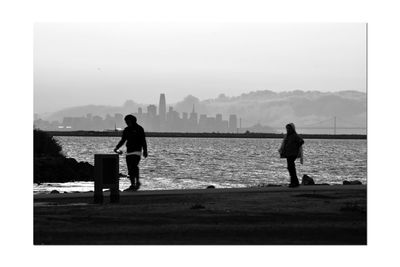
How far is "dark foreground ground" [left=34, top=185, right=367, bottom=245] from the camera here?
37.8 ft

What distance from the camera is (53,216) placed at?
45.2ft

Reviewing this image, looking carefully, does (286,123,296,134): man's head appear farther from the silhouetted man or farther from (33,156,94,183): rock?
(33,156,94,183): rock

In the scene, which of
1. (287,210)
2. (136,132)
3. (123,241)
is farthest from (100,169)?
(123,241)

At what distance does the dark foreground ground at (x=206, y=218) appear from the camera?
11508 millimetres

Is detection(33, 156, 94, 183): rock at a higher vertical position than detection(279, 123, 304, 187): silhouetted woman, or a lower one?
lower

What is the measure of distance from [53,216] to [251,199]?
435cm

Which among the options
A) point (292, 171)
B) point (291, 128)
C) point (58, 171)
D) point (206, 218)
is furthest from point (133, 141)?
point (58, 171)

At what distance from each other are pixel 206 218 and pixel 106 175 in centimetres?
320

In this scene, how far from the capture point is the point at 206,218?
44.4 feet

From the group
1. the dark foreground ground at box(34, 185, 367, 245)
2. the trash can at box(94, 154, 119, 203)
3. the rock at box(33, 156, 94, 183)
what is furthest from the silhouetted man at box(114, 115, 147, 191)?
the rock at box(33, 156, 94, 183)

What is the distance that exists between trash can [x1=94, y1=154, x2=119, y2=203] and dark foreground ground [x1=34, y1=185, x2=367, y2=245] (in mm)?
296

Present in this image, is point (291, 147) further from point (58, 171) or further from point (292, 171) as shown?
point (58, 171)

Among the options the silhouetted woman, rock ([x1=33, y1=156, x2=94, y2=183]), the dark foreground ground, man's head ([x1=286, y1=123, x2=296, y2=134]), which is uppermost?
man's head ([x1=286, y1=123, x2=296, y2=134])
